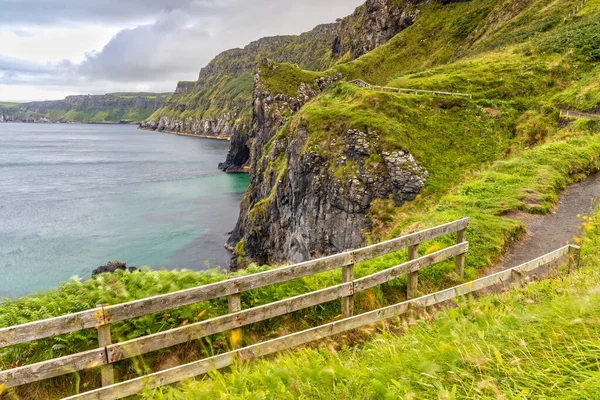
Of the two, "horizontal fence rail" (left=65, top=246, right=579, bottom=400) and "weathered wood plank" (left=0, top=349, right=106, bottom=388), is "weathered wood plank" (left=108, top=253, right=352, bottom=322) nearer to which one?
"weathered wood plank" (left=0, top=349, right=106, bottom=388)

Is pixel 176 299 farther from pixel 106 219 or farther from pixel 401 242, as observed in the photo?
pixel 106 219

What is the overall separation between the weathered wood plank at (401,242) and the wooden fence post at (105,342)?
14.3ft

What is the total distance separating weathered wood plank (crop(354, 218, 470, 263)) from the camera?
7.24m

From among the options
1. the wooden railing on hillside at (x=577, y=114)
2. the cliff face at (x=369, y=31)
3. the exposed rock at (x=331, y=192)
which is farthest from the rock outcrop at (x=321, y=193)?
the cliff face at (x=369, y=31)

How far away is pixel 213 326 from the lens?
6.15 m

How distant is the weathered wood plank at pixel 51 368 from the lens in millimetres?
5031

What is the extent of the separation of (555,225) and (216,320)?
42.1ft

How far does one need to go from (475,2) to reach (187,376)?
342 feet

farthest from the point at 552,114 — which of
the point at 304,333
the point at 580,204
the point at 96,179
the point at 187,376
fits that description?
the point at 96,179

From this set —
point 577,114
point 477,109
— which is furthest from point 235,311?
point 477,109

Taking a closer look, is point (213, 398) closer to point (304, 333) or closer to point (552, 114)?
point (304, 333)

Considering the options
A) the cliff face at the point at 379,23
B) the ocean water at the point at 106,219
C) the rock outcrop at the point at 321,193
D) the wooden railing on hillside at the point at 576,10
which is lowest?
the ocean water at the point at 106,219

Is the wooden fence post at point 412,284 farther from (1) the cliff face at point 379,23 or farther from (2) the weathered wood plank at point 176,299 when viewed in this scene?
(1) the cliff face at point 379,23

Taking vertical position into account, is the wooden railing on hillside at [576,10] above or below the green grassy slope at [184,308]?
above
